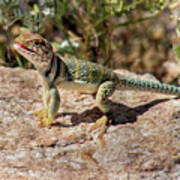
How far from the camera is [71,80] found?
12.0ft

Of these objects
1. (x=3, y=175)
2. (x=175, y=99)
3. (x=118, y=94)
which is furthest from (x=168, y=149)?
(x=3, y=175)

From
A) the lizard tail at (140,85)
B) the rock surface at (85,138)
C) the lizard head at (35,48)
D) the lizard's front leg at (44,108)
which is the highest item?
the lizard head at (35,48)

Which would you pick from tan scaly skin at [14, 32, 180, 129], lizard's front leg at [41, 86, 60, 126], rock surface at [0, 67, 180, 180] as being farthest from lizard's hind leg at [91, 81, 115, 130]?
lizard's front leg at [41, 86, 60, 126]

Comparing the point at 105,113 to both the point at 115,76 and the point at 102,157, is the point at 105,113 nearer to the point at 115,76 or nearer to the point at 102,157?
the point at 115,76

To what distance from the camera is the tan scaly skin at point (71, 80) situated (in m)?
3.41

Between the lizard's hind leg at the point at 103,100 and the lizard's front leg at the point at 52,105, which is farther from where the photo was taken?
the lizard's hind leg at the point at 103,100

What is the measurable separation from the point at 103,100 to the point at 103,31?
A: 201 centimetres

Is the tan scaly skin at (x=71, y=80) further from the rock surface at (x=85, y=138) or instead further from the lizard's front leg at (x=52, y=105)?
the rock surface at (x=85, y=138)

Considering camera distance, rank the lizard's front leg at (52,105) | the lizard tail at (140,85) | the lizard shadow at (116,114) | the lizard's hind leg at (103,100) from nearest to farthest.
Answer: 1. the lizard's front leg at (52,105)
2. the lizard's hind leg at (103,100)
3. the lizard shadow at (116,114)
4. the lizard tail at (140,85)

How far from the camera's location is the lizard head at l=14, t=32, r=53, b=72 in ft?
10.6

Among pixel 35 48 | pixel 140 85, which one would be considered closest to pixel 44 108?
pixel 35 48

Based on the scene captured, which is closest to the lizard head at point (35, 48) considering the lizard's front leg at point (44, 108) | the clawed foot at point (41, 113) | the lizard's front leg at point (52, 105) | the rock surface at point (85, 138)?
the lizard's front leg at point (52, 105)

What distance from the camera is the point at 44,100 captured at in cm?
388

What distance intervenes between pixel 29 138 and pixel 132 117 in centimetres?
131
